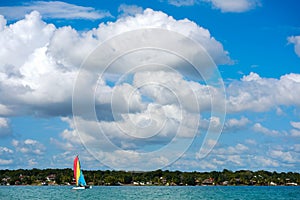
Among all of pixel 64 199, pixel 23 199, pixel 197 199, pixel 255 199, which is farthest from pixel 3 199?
pixel 255 199

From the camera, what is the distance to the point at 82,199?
5340 inches

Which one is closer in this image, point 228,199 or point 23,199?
point 23,199

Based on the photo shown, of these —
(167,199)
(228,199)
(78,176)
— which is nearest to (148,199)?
(167,199)

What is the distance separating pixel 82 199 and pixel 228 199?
38.9m

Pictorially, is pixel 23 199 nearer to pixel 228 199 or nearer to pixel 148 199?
pixel 148 199

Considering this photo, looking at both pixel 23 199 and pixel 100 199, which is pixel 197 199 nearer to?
pixel 100 199

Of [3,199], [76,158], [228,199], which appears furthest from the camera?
[76,158]

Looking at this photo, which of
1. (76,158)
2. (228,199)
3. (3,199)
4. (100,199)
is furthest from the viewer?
(76,158)

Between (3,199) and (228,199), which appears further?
(228,199)

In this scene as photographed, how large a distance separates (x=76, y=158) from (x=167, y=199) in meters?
49.8

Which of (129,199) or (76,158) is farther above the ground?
(76,158)

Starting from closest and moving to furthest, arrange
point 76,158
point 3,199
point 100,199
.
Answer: point 3,199, point 100,199, point 76,158

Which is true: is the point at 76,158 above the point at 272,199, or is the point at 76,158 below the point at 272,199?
above

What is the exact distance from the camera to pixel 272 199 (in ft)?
490
